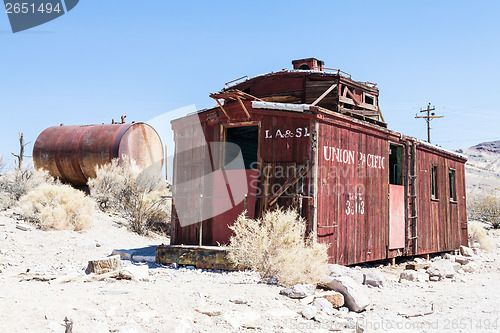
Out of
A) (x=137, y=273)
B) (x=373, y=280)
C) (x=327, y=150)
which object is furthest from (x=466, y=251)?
(x=137, y=273)

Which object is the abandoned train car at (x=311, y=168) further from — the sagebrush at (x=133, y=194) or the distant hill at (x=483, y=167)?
the distant hill at (x=483, y=167)

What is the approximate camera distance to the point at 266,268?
28.0ft

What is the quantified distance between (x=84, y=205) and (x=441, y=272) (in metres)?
11.0

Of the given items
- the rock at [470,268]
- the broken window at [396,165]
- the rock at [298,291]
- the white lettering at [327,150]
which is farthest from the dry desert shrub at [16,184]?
the rock at [470,268]

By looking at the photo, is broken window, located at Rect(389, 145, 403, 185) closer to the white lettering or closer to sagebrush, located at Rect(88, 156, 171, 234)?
the white lettering

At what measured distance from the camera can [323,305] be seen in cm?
718

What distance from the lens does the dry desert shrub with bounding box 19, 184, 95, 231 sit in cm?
1395

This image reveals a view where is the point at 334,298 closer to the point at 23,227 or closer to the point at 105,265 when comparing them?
the point at 105,265

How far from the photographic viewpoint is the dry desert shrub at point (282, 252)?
27.0ft

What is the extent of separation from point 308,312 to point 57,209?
32.9 feet

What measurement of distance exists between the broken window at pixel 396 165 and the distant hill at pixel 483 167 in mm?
59657

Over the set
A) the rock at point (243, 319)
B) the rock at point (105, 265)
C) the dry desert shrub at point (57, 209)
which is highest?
the dry desert shrub at point (57, 209)

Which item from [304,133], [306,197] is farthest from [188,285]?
[304,133]

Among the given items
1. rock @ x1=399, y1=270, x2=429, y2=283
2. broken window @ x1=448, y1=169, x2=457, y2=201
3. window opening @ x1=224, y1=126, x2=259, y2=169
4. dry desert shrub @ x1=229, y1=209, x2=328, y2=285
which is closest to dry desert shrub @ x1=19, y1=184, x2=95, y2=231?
window opening @ x1=224, y1=126, x2=259, y2=169
